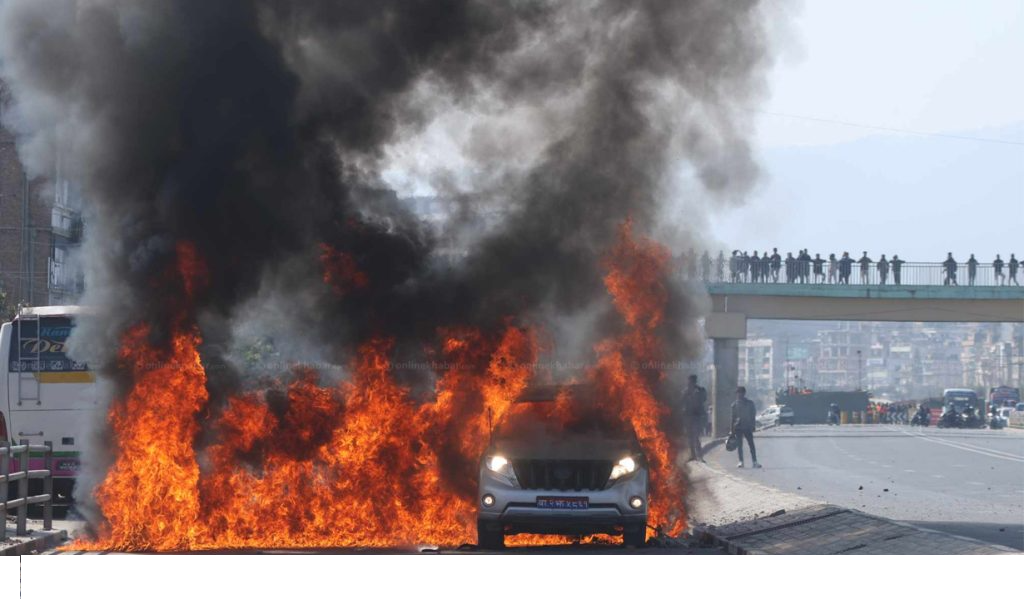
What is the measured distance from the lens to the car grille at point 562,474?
41.2ft

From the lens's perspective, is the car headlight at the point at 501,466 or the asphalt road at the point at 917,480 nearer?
the car headlight at the point at 501,466

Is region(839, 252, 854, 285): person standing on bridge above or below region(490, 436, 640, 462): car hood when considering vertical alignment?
above

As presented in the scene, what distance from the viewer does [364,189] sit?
17.0 metres

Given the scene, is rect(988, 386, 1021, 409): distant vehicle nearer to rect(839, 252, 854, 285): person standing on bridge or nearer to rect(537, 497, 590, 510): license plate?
rect(839, 252, 854, 285): person standing on bridge

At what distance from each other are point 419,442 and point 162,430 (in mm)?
2726

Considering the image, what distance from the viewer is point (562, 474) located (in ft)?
41.2

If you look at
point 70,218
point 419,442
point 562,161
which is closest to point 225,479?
point 419,442

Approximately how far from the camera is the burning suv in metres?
12.4

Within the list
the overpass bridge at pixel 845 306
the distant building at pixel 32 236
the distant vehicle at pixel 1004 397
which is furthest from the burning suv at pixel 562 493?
the distant vehicle at pixel 1004 397

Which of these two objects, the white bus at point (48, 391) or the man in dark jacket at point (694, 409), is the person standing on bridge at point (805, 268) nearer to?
the man in dark jacket at point (694, 409)

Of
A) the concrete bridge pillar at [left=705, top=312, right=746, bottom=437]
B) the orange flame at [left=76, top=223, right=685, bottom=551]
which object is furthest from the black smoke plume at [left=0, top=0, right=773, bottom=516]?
the concrete bridge pillar at [left=705, top=312, right=746, bottom=437]

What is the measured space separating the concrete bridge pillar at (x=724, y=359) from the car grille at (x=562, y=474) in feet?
122

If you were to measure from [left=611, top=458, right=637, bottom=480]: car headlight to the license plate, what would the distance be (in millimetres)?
364

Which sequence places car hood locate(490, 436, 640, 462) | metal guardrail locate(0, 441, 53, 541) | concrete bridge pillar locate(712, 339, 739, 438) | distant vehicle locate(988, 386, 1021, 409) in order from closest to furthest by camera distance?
car hood locate(490, 436, 640, 462), metal guardrail locate(0, 441, 53, 541), concrete bridge pillar locate(712, 339, 739, 438), distant vehicle locate(988, 386, 1021, 409)
